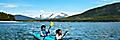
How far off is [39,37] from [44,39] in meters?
2.76

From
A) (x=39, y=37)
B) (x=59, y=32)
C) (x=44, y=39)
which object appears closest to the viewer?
Result: (x=59, y=32)

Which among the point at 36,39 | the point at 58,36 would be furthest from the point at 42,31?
the point at 58,36

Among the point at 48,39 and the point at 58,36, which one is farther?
the point at 48,39

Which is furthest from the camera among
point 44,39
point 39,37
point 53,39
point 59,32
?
point 39,37

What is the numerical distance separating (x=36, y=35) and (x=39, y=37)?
69.7 inches

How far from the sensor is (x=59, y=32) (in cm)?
Result: 2978

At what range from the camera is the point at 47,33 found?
40.6m

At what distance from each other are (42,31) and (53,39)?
5409mm

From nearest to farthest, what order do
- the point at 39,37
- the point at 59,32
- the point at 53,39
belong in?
1. the point at 59,32
2. the point at 53,39
3. the point at 39,37

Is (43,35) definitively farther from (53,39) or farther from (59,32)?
(59,32)

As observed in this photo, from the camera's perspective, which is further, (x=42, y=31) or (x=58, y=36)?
(x=42, y=31)

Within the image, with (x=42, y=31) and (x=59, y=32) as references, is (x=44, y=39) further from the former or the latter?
(x=59, y=32)

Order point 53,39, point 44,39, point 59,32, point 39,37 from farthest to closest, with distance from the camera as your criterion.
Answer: point 39,37
point 44,39
point 53,39
point 59,32

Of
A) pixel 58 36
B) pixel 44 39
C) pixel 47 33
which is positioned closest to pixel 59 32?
pixel 58 36
